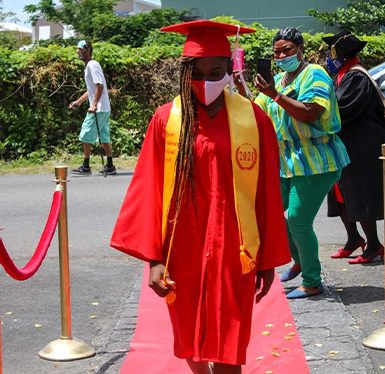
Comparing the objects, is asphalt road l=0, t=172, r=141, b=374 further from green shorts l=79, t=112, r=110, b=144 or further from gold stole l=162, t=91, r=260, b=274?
gold stole l=162, t=91, r=260, b=274

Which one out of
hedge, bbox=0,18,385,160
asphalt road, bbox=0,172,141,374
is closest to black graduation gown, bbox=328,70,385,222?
asphalt road, bbox=0,172,141,374

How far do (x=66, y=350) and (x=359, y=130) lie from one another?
3.29 m

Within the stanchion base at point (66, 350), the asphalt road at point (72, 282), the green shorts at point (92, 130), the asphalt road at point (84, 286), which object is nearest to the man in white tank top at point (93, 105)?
the green shorts at point (92, 130)

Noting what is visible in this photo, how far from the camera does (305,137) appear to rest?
5.65m

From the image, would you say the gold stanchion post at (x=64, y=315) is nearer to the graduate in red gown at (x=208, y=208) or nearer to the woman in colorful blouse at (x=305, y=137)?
the graduate in red gown at (x=208, y=208)

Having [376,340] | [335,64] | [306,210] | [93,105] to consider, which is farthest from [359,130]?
[93,105]

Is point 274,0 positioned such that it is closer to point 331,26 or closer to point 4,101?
point 331,26

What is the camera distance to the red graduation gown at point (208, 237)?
3502 millimetres

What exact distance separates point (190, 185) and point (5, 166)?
437 inches

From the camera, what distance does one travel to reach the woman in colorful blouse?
5.51 meters

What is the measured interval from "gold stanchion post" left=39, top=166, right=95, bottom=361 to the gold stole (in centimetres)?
144

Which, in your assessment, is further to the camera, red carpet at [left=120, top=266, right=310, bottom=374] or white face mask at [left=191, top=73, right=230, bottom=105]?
red carpet at [left=120, top=266, right=310, bottom=374]

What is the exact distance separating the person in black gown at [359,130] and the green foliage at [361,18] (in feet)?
72.2

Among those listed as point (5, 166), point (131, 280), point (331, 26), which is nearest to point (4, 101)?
point (5, 166)
